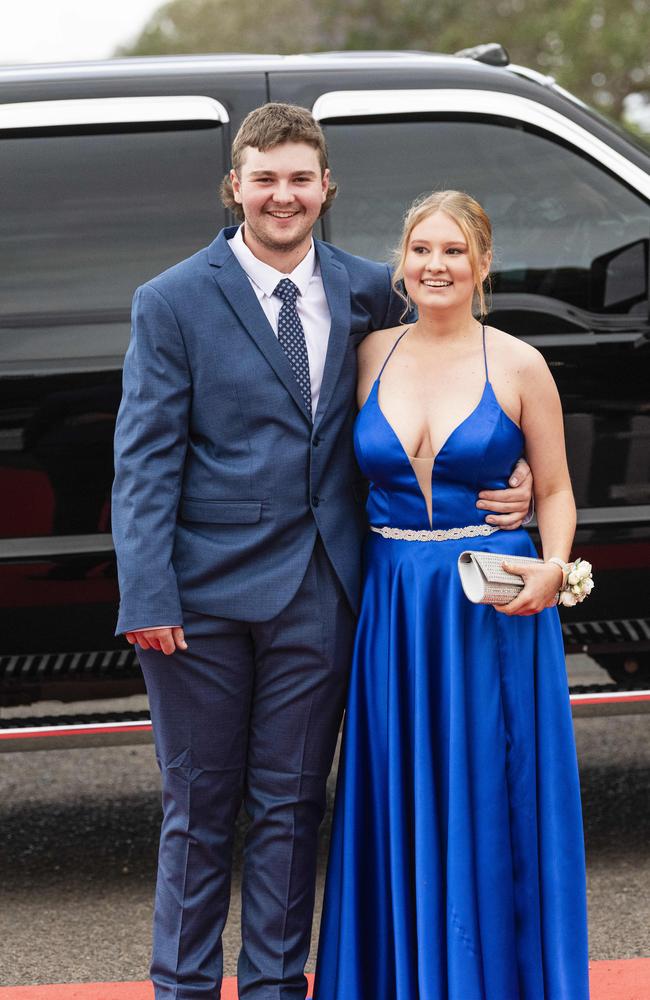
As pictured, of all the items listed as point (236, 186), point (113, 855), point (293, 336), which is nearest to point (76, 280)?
point (236, 186)

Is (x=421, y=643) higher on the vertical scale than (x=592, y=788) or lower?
higher

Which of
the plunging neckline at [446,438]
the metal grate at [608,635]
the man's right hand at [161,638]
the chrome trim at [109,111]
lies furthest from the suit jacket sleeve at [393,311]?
the metal grate at [608,635]

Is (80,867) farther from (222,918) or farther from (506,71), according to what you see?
(506,71)

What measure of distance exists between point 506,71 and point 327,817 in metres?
2.45

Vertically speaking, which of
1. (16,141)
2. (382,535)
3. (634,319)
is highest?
(16,141)

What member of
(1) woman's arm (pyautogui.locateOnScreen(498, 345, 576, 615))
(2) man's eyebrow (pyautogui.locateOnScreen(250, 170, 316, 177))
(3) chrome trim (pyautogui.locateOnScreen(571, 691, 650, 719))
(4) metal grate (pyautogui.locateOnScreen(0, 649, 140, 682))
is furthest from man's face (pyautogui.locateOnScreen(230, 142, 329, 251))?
(3) chrome trim (pyautogui.locateOnScreen(571, 691, 650, 719))

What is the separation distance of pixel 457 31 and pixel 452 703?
3538 centimetres

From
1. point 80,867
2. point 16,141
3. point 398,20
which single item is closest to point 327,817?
point 80,867

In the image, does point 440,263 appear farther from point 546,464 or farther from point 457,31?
point 457,31

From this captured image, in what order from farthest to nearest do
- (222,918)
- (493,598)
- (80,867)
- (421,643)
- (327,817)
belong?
(327,817) → (80,867) → (222,918) → (421,643) → (493,598)

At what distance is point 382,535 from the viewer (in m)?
2.82

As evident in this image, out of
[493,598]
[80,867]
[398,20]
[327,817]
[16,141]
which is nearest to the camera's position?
[493,598]

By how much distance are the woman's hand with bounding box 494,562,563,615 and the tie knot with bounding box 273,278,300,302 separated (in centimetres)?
69

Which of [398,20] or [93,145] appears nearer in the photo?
[93,145]
